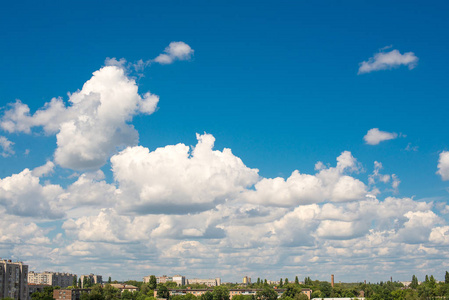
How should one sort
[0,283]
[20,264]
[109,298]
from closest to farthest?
[0,283] < [20,264] < [109,298]

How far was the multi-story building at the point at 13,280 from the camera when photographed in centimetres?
15888

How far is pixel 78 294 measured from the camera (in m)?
196

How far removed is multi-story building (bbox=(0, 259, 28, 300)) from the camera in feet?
521

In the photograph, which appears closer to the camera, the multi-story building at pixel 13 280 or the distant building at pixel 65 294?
the multi-story building at pixel 13 280

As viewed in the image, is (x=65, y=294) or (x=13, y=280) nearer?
(x=13, y=280)

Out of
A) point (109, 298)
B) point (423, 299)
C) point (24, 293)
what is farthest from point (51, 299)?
point (423, 299)

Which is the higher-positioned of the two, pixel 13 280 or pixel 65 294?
pixel 13 280

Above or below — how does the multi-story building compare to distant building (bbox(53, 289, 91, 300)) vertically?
above

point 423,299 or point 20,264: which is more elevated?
point 20,264

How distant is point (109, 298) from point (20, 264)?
35383 mm

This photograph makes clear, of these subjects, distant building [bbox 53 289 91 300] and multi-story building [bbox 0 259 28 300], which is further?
distant building [bbox 53 289 91 300]

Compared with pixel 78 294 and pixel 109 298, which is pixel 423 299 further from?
pixel 78 294

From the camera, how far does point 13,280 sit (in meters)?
166

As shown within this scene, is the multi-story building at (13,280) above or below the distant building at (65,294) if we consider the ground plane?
above
